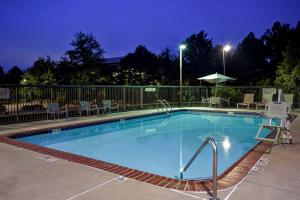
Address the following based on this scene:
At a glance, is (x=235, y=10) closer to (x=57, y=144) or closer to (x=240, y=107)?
(x=240, y=107)

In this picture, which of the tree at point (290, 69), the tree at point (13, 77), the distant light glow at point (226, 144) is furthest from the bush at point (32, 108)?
the tree at point (13, 77)

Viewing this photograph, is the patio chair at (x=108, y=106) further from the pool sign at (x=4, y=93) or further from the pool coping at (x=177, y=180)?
the pool coping at (x=177, y=180)

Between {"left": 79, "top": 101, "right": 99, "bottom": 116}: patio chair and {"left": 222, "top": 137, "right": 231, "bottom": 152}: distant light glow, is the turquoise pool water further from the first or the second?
{"left": 79, "top": 101, "right": 99, "bottom": 116}: patio chair

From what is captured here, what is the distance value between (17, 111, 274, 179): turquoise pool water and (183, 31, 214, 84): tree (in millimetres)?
13903

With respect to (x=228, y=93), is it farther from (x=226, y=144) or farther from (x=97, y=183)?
(x=97, y=183)

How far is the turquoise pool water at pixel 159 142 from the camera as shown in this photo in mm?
5504

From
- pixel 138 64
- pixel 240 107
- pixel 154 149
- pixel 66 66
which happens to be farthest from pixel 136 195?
pixel 138 64

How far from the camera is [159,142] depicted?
752 cm

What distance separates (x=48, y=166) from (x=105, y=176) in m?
1.04

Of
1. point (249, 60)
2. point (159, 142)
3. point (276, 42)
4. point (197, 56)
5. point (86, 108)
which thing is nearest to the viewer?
point (159, 142)

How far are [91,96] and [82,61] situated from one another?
806 cm

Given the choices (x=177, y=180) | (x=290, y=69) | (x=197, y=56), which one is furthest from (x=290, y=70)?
(x=177, y=180)

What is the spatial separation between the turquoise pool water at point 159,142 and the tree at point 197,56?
13.9 m

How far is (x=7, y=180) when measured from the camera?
3564mm
